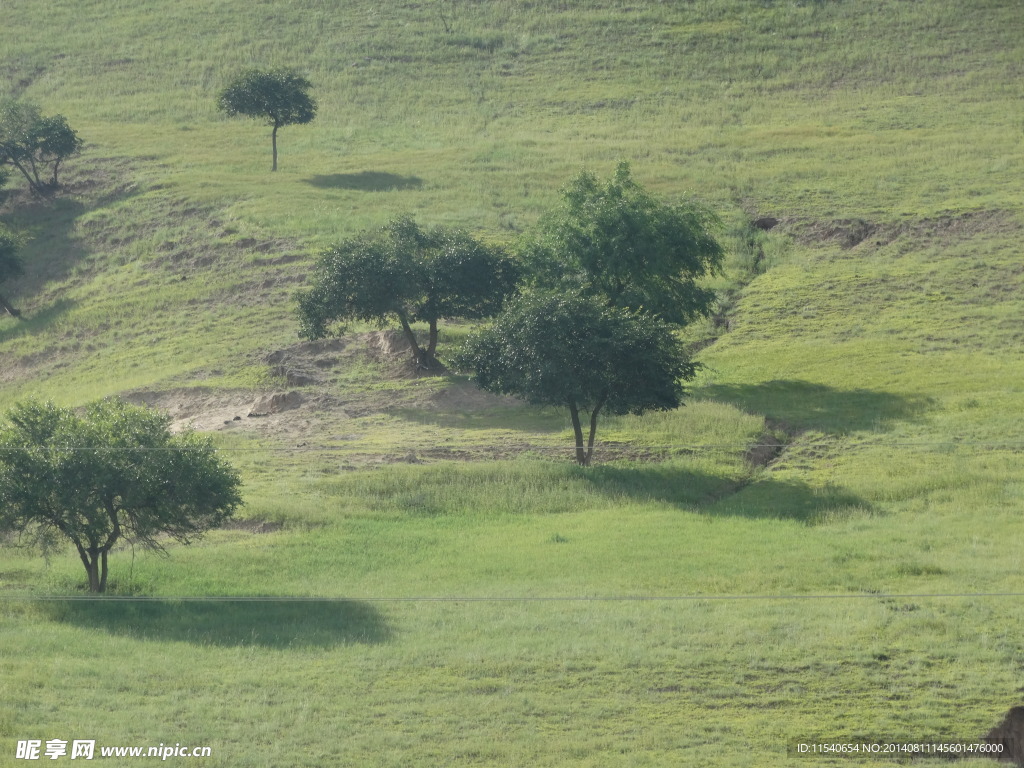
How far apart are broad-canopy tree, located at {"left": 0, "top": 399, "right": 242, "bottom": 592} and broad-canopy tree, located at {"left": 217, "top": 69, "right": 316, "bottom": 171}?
5121cm

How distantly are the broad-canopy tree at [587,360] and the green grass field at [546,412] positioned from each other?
204cm

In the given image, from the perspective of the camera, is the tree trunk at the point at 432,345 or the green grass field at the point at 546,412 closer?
the green grass field at the point at 546,412

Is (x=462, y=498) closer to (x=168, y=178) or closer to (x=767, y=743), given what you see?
(x=767, y=743)

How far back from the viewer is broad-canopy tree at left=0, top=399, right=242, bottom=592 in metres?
33.4

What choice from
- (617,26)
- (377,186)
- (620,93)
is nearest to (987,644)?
(377,186)

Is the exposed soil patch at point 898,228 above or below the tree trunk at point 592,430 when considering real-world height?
above

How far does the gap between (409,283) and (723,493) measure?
18.1 meters

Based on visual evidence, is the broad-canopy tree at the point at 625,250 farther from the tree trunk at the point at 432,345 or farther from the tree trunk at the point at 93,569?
the tree trunk at the point at 93,569

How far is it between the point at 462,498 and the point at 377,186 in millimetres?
41164

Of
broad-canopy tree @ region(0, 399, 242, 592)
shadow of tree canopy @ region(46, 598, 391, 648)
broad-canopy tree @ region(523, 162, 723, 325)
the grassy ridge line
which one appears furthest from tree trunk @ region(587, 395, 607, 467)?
the grassy ridge line

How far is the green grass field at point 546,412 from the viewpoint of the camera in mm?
25766

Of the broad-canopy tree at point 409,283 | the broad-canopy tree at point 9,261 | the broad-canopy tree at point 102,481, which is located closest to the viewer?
the broad-canopy tree at point 102,481

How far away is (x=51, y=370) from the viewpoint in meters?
62.2

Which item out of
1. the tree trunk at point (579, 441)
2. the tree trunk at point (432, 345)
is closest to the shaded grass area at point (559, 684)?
the tree trunk at point (579, 441)
